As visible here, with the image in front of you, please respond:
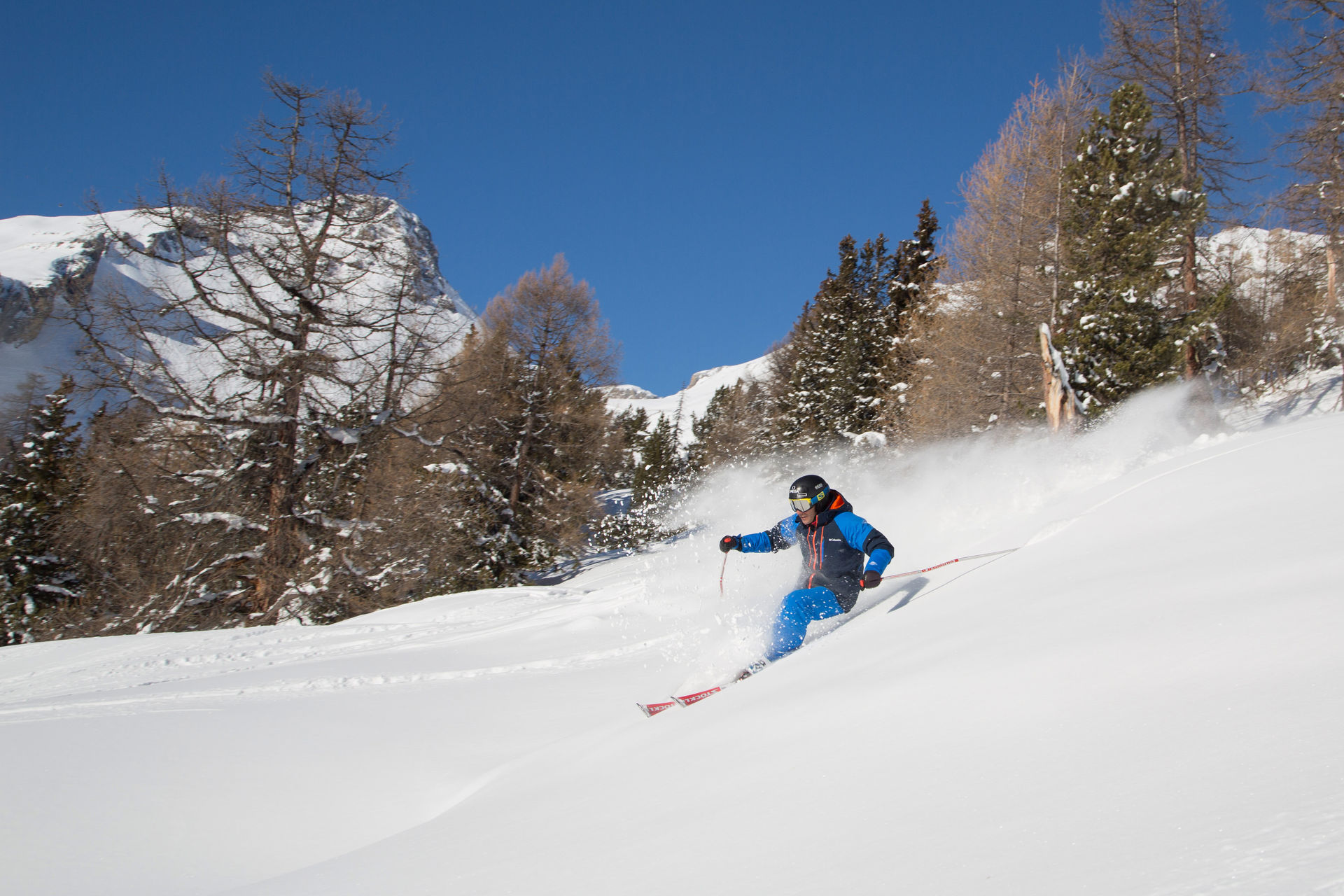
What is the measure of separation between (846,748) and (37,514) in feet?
102

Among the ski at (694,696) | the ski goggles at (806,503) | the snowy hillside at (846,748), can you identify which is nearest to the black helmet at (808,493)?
the ski goggles at (806,503)

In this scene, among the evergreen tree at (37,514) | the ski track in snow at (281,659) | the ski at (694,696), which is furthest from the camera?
the evergreen tree at (37,514)

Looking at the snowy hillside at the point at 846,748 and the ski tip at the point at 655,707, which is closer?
the snowy hillside at the point at 846,748

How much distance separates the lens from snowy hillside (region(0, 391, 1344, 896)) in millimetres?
1686

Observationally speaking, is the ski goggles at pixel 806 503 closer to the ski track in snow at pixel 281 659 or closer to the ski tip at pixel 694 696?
the ski tip at pixel 694 696

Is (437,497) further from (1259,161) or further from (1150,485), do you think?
(1259,161)

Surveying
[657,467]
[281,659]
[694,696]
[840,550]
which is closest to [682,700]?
[694,696]

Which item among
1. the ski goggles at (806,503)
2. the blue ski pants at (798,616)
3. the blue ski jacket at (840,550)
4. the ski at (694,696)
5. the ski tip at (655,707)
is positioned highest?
the ski goggles at (806,503)

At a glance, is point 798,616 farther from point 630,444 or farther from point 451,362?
point 630,444

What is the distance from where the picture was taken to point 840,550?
6.21 meters

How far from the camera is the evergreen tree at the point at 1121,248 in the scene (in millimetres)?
16594

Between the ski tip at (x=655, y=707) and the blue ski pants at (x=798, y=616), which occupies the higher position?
the blue ski pants at (x=798, y=616)

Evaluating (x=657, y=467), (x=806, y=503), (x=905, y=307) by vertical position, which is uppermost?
(x=905, y=307)

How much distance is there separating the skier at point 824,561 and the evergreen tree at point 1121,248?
13206 millimetres
